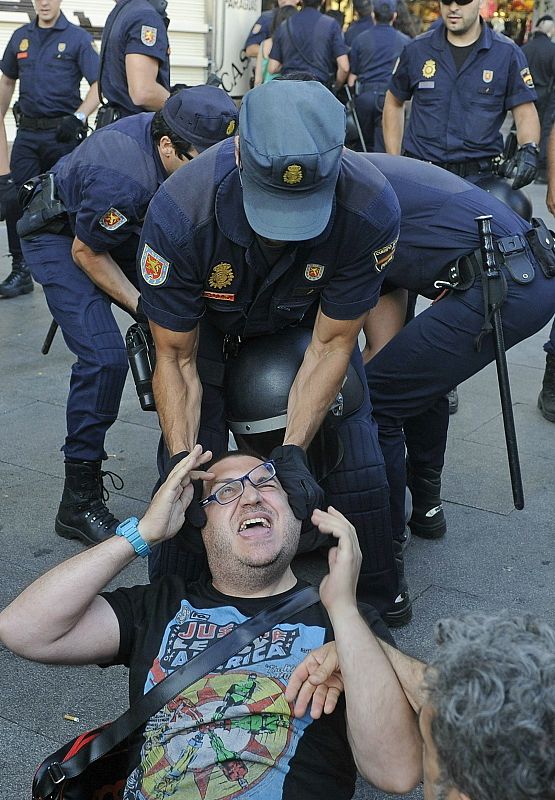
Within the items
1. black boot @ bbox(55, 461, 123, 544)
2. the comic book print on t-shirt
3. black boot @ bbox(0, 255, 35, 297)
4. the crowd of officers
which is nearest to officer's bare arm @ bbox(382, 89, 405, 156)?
the crowd of officers

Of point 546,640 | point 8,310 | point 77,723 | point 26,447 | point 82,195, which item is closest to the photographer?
point 546,640

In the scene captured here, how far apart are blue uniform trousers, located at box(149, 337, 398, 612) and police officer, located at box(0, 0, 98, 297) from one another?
4.40m

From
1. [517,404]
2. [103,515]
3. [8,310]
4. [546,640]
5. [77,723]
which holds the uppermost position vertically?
[546,640]

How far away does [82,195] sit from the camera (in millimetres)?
3865

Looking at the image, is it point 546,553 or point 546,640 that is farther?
point 546,553

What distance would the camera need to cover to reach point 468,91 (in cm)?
570

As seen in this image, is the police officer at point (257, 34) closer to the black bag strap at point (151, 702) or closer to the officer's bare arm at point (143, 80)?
the officer's bare arm at point (143, 80)

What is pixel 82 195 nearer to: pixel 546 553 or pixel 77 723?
pixel 77 723

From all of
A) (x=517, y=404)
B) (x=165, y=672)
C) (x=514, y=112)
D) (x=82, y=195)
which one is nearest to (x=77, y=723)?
(x=165, y=672)

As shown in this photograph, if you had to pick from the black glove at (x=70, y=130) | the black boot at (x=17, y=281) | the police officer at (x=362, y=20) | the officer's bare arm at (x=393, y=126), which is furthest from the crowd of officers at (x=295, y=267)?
the police officer at (x=362, y=20)

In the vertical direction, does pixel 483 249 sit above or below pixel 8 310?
above

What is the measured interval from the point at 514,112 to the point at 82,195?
2.86m

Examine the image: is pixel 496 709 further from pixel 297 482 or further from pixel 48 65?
pixel 48 65

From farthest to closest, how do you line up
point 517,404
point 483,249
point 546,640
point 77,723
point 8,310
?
point 8,310 < point 517,404 < point 483,249 < point 77,723 < point 546,640
